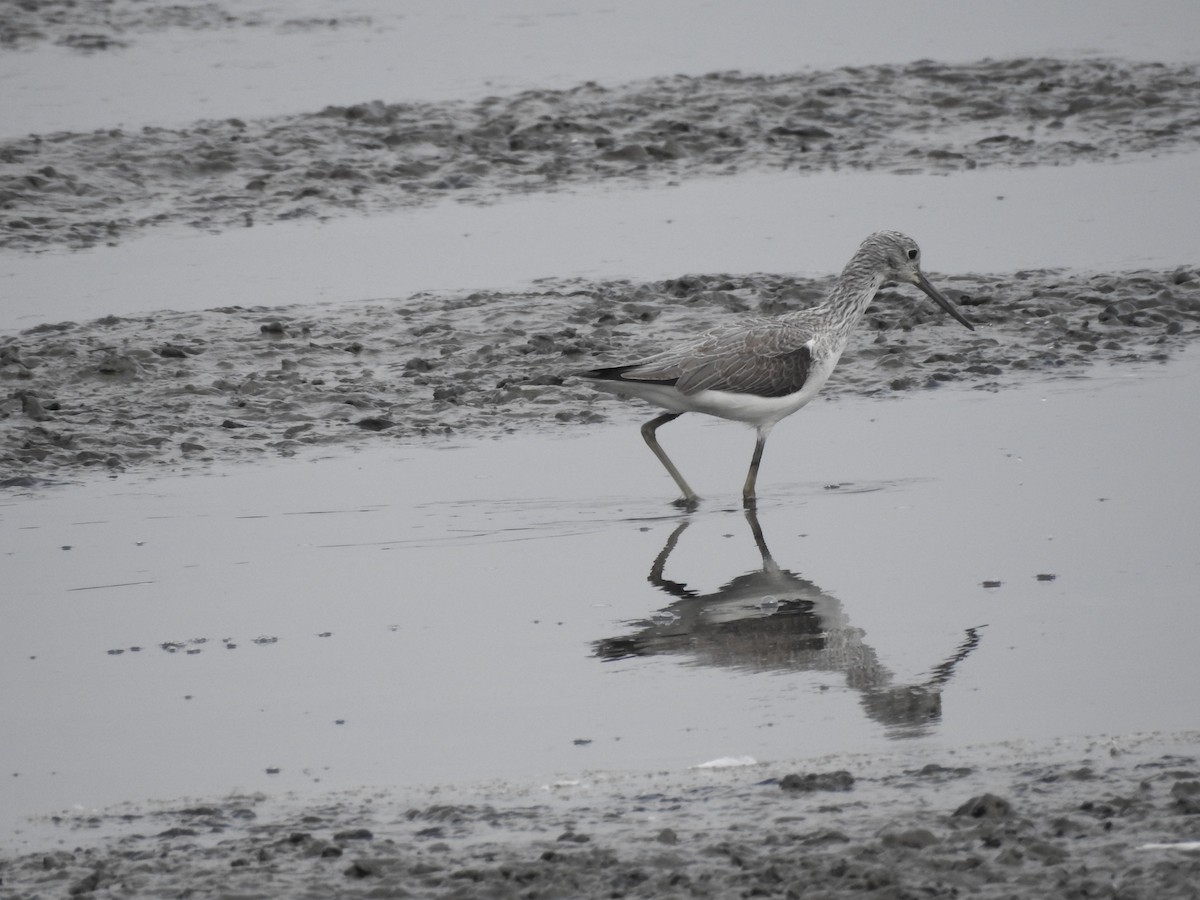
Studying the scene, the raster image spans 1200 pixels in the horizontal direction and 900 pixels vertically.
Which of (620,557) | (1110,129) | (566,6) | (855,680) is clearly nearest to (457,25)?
(566,6)

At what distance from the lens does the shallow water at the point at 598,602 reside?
22.6ft

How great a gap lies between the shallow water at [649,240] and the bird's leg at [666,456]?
11.7 feet

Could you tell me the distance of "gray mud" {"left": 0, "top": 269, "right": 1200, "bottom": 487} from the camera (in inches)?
445

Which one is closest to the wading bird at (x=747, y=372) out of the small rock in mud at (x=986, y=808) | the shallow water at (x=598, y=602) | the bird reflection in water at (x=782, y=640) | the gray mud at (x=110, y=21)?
the shallow water at (x=598, y=602)

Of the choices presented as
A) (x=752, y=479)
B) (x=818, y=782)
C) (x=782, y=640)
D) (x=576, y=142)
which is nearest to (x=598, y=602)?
(x=782, y=640)

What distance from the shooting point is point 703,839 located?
5.79m

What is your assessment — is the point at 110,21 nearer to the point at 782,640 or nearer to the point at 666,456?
the point at 666,456

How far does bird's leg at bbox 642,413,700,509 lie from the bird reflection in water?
4.30 ft

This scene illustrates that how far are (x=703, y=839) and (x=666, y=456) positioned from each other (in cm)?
475

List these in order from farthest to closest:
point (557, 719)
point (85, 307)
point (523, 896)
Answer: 1. point (85, 307)
2. point (557, 719)
3. point (523, 896)

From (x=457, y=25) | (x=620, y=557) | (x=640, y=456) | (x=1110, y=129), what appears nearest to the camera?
(x=620, y=557)

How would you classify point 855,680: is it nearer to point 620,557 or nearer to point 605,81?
point 620,557

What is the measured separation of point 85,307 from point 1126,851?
32.2 feet

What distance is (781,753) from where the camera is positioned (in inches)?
260
